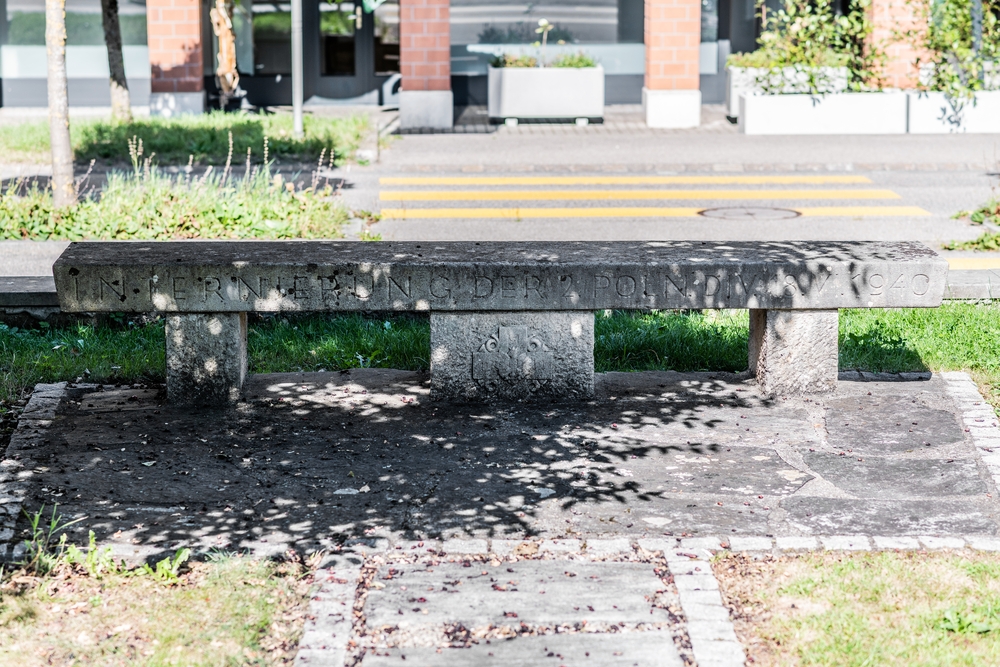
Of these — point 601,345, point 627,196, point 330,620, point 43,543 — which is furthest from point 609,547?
point 627,196

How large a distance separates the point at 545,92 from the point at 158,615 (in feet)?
61.7

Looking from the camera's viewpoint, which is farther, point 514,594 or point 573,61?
point 573,61

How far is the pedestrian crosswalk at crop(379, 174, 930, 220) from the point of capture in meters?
15.0

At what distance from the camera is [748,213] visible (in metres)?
15.0

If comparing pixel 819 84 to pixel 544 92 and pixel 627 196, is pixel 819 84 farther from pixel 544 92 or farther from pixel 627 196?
pixel 627 196

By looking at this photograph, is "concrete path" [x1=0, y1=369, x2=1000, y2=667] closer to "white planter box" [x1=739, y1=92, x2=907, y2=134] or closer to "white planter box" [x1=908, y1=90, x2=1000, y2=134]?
"white planter box" [x1=739, y1=92, x2=907, y2=134]

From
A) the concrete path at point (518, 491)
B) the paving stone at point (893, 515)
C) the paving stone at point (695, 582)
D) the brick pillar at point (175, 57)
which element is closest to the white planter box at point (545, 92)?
the brick pillar at point (175, 57)

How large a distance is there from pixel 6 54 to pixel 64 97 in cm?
1306

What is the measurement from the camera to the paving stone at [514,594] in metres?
5.30

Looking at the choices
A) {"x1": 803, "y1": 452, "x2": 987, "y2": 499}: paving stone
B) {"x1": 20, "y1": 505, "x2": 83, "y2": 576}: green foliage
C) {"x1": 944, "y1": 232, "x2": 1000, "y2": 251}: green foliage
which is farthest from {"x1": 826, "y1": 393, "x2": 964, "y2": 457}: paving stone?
{"x1": 944, "y1": 232, "x2": 1000, "y2": 251}: green foliage

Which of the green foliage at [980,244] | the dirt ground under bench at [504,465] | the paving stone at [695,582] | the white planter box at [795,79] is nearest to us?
the paving stone at [695,582]

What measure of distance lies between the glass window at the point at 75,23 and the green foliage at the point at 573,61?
24.2 feet

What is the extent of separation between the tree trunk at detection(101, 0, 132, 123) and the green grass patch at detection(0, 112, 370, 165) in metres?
0.25

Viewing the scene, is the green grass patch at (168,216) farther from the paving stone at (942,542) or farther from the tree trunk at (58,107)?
the paving stone at (942,542)
